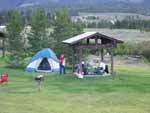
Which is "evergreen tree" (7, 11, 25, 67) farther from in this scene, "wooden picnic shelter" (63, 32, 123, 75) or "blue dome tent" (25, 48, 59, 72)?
"wooden picnic shelter" (63, 32, 123, 75)

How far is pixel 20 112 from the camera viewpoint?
18797mm

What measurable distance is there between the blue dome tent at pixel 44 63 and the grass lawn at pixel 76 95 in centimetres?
378

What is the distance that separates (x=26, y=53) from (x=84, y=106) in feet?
64.5

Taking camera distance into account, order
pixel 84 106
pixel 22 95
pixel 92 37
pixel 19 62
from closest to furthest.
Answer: pixel 84 106, pixel 22 95, pixel 92 37, pixel 19 62

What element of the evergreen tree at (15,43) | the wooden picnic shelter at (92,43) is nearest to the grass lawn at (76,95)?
the wooden picnic shelter at (92,43)

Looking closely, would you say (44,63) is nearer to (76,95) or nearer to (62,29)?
(62,29)

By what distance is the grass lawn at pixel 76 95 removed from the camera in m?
19.8

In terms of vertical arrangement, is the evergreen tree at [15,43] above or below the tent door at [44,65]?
above

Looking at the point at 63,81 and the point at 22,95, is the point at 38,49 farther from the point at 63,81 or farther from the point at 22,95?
the point at 22,95

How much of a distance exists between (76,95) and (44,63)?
12.1 metres

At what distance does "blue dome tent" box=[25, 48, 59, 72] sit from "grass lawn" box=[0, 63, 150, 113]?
378cm

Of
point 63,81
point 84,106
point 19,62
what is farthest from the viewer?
point 19,62

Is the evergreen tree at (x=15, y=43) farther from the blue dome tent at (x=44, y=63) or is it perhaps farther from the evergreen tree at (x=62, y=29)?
the blue dome tent at (x=44, y=63)

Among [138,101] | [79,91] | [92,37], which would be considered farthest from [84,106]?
[92,37]
